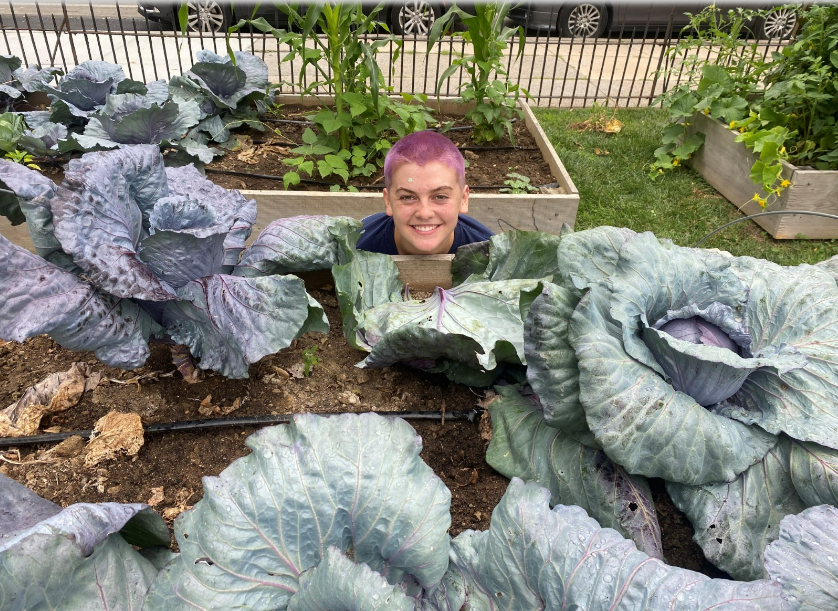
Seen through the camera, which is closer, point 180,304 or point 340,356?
point 180,304

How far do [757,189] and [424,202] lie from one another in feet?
10.2

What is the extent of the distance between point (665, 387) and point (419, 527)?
0.76 m

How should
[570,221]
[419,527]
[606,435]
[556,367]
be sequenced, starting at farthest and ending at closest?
[570,221], [556,367], [606,435], [419,527]

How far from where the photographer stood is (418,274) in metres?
2.29

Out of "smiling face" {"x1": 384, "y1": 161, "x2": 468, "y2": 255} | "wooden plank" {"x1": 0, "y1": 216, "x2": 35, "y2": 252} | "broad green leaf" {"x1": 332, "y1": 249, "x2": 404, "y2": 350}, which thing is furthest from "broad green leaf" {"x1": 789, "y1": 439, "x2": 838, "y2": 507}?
"wooden plank" {"x1": 0, "y1": 216, "x2": 35, "y2": 252}

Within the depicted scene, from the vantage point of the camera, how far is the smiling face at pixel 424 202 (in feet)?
6.98

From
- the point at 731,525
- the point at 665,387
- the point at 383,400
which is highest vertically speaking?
the point at 665,387

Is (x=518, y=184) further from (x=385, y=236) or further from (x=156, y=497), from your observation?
(x=156, y=497)

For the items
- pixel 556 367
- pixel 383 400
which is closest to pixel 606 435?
pixel 556 367

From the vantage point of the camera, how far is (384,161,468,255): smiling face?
6.98ft

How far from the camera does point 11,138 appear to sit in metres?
3.26

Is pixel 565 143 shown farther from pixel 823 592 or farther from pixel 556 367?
pixel 823 592

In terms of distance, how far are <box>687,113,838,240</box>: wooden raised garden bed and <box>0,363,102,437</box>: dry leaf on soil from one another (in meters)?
4.16

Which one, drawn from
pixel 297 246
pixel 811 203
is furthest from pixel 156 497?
pixel 811 203
